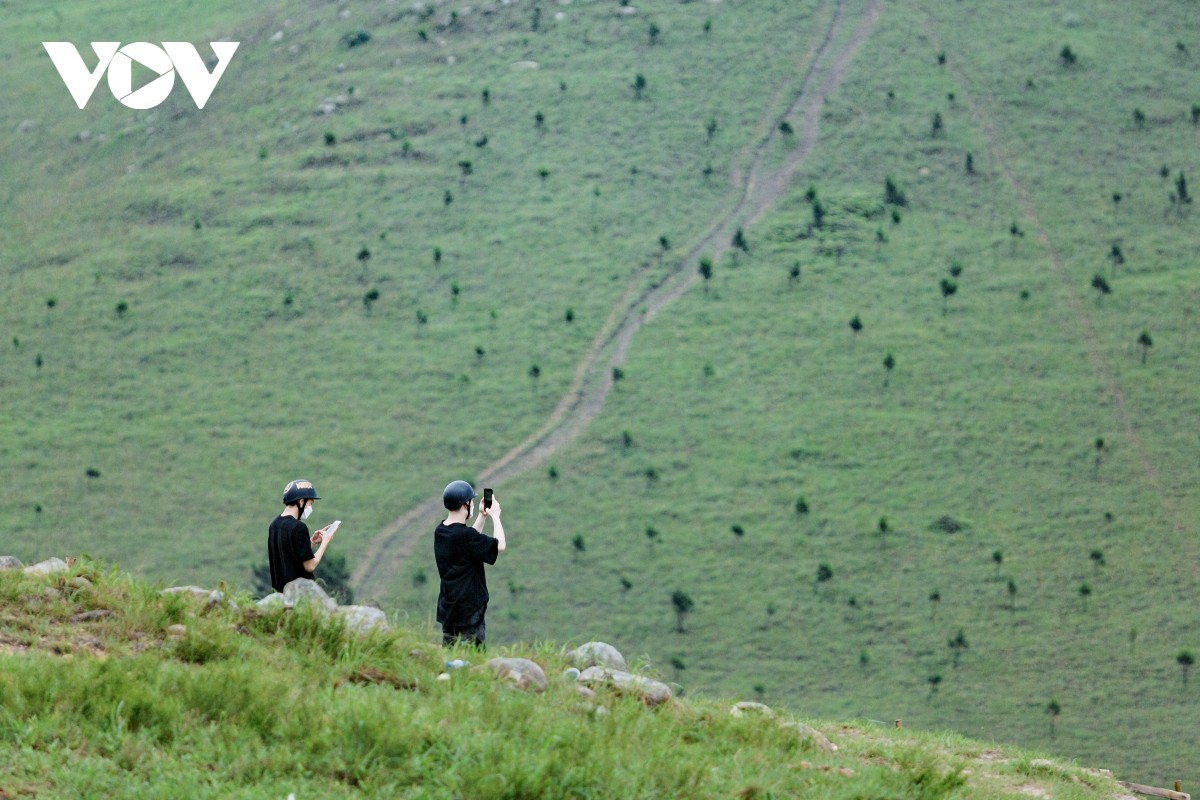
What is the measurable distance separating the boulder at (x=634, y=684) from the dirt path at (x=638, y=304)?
1294 inches

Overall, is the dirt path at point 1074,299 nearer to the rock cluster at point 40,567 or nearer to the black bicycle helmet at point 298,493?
the black bicycle helmet at point 298,493

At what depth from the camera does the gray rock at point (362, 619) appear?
901 cm

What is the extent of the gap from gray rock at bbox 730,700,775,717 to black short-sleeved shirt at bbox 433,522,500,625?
201cm

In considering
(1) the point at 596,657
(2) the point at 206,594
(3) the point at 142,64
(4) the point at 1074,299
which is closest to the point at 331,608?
(2) the point at 206,594

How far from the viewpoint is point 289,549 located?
1047 cm

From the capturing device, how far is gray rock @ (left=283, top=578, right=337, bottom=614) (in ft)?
30.4

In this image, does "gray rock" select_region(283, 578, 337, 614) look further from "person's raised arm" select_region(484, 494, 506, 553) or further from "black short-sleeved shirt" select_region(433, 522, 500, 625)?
"person's raised arm" select_region(484, 494, 506, 553)

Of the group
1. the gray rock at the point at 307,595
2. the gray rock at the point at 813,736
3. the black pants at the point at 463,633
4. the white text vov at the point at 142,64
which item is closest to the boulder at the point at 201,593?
the gray rock at the point at 307,595

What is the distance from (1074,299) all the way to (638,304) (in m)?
17.7

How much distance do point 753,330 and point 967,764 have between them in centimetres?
4574

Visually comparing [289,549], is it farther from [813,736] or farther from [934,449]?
[934,449]

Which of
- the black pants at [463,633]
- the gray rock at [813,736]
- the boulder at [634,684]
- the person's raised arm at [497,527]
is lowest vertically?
the gray rock at [813,736]

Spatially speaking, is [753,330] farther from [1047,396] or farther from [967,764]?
[967,764]

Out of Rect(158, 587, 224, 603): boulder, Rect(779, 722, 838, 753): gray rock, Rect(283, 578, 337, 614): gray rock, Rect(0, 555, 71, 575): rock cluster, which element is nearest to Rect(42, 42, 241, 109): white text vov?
Rect(0, 555, 71, 575): rock cluster
